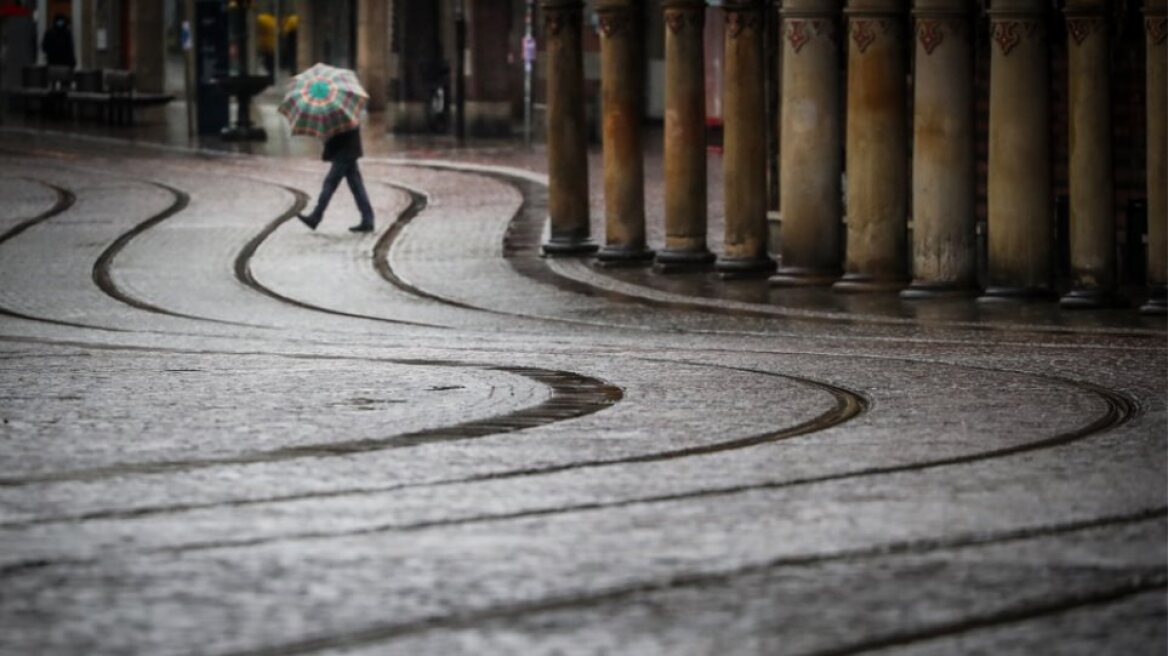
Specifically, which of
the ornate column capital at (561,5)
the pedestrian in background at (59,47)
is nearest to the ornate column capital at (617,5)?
the ornate column capital at (561,5)

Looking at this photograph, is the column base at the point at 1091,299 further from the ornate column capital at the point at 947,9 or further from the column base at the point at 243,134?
the column base at the point at 243,134

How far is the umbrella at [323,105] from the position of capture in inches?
1051

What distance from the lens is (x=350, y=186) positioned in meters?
26.2

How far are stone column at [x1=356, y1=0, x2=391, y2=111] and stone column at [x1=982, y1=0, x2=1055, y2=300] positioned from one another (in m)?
38.6

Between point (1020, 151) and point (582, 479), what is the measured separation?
1002cm

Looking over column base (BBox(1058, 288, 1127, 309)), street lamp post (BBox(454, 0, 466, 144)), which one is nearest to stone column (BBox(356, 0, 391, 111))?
street lamp post (BBox(454, 0, 466, 144))

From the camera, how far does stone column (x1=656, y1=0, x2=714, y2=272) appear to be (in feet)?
70.0

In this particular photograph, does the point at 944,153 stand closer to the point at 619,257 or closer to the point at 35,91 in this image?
the point at 619,257

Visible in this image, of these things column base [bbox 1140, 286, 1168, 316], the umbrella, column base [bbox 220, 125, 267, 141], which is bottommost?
column base [bbox 1140, 286, 1168, 316]

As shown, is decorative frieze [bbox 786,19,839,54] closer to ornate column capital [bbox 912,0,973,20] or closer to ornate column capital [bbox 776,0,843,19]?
ornate column capital [bbox 776,0,843,19]

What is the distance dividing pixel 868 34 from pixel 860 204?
1119 mm

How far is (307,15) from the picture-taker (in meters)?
69.4

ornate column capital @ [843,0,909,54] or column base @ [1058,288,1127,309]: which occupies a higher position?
ornate column capital @ [843,0,909,54]

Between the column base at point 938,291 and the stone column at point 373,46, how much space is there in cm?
3816
